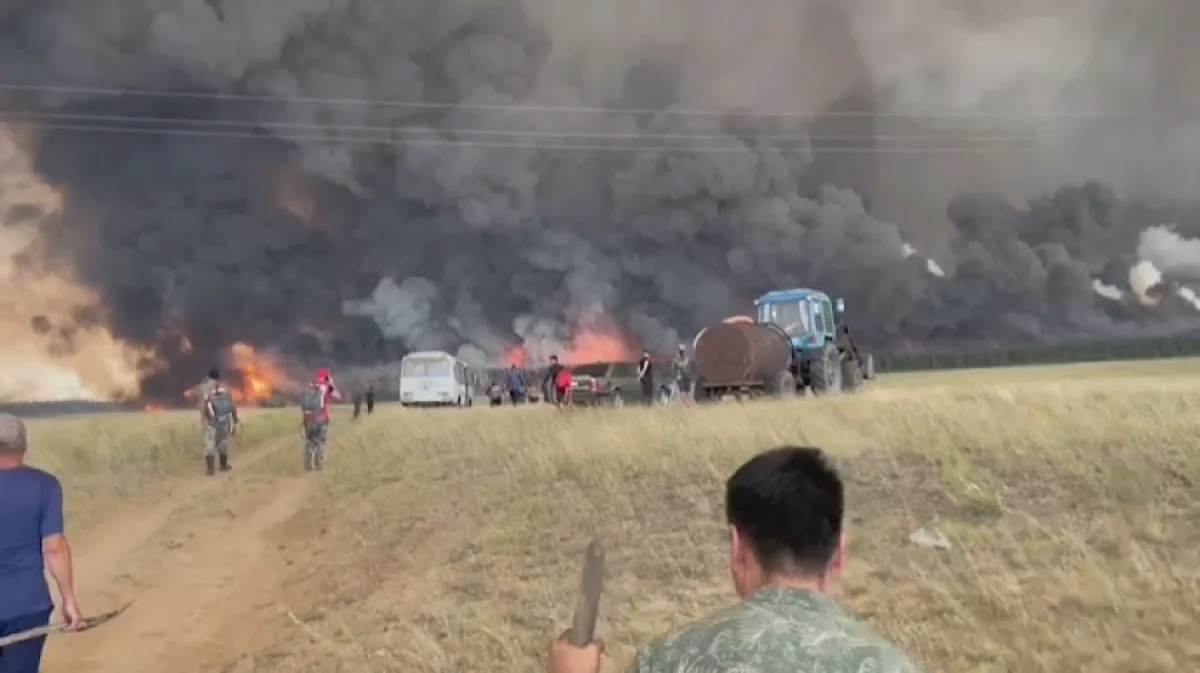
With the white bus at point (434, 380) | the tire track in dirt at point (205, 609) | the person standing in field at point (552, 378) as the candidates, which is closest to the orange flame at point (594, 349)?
the person standing in field at point (552, 378)

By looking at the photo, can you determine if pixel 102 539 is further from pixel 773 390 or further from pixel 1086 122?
pixel 1086 122

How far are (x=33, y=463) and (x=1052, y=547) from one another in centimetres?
567

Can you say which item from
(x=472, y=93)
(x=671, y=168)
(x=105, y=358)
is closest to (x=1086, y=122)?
(x=671, y=168)

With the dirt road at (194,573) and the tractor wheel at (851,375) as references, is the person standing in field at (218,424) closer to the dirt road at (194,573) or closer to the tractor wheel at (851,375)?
the dirt road at (194,573)

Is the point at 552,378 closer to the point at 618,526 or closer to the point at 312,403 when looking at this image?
the point at 312,403

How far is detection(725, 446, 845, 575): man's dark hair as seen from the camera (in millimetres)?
1866

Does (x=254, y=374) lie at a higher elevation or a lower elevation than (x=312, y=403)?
higher

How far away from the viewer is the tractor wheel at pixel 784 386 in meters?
7.73

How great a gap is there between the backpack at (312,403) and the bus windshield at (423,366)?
0.77m

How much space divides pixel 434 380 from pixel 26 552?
4.14m

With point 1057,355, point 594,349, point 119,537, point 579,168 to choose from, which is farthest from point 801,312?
point 119,537

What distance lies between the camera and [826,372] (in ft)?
26.8

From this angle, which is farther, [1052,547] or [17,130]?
[17,130]

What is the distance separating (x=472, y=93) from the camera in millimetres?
8578
